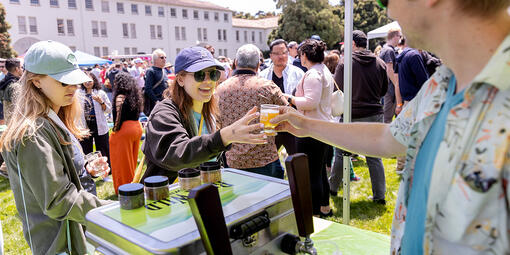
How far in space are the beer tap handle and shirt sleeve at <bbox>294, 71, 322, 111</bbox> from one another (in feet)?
10.1

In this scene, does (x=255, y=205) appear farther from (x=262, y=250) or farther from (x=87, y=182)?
(x=87, y=182)

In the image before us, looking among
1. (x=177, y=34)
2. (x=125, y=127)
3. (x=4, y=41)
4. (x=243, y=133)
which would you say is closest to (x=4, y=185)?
(x=125, y=127)

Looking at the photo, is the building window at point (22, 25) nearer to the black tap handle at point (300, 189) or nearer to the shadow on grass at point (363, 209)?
the shadow on grass at point (363, 209)

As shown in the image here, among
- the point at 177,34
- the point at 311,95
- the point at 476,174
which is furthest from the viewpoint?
the point at 177,34

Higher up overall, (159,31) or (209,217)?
(159,31)

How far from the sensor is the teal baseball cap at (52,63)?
1.99m

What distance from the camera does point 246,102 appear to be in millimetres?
3420

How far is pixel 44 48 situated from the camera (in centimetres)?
202

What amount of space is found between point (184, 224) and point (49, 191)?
100 cm

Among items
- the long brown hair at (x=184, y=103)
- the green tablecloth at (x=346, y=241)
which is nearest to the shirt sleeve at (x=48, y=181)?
the long brown hair at (x=184, y=103)

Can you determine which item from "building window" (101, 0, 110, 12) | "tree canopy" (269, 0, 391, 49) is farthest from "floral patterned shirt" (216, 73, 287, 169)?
"building window" (101, 0, 110, 12)

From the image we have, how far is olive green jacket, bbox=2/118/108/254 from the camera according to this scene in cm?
179

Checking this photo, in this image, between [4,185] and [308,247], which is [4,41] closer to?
[4,185]

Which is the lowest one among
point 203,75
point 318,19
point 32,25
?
point 203,75
